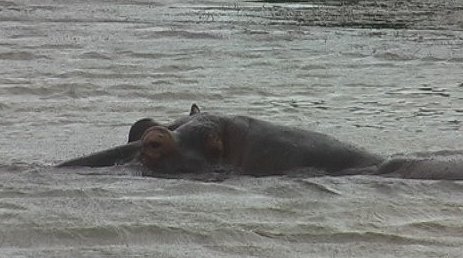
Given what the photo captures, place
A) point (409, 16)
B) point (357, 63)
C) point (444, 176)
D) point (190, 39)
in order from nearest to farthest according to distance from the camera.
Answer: point (444, 176) < point (357, 63) < point (190, 39) < point (409, 16)

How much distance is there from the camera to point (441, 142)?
8000mm

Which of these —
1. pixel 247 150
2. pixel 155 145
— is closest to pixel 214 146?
pixel 247 150

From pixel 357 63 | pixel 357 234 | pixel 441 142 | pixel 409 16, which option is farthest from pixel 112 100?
pixel 409 16

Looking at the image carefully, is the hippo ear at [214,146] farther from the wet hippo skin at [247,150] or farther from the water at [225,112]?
the water at [225,112]

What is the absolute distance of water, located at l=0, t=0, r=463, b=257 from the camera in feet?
15.7

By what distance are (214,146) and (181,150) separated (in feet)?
0.63

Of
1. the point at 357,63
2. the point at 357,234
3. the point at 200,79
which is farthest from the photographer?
the point at 357,63

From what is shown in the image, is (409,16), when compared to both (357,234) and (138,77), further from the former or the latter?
(357,234)

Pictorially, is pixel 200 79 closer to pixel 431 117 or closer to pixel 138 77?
pixel 138 77

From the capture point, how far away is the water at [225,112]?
4793 mm

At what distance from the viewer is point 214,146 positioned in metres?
5.95

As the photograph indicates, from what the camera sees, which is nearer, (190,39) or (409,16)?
(190,39)

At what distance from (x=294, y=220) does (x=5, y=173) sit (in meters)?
2.05

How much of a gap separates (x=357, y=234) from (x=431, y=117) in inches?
191
